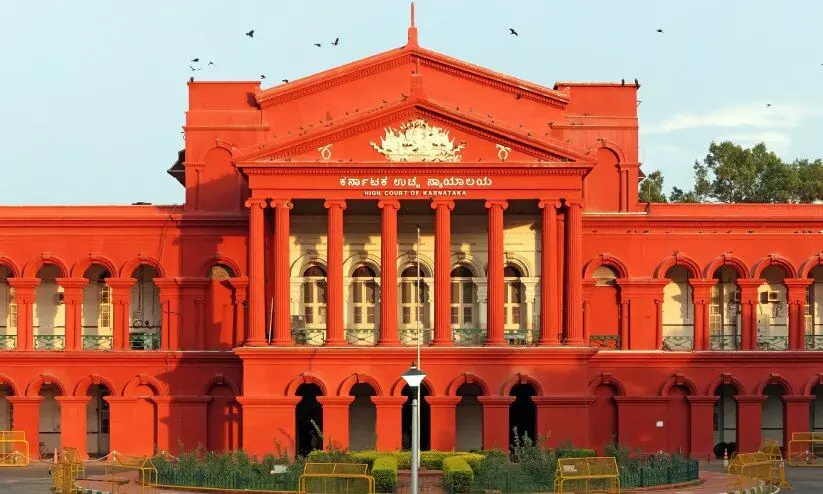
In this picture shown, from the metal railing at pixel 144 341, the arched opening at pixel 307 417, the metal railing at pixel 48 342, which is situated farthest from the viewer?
the metal railing at pixel 144 341

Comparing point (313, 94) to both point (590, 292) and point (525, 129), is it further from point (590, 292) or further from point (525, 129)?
point (590, 292)

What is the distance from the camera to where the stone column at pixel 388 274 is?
59.8 m

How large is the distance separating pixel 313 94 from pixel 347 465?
74.7ft

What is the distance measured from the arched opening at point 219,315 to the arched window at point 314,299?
3.23m

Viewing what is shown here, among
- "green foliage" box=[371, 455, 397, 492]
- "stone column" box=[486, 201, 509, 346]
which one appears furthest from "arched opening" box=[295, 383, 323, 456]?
"green foliage" box=[371, 455, 397, 492]

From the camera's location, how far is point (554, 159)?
5991 centimetres

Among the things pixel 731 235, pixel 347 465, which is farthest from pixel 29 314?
pixel 731 235

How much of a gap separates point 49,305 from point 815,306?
1233 inches

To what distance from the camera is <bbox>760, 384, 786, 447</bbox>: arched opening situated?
66.8 m

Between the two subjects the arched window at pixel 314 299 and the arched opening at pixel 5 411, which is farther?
the arched opening at pixel 5 411

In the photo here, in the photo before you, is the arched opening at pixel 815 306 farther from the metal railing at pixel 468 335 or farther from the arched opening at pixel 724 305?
the metal railing at pixel 468 335

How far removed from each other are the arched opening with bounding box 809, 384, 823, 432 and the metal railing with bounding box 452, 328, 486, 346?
14.6 metres

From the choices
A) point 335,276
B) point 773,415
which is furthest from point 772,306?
point 335,276

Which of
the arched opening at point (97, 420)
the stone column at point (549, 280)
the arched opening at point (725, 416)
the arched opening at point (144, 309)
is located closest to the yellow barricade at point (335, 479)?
the stone column at point (549, 280)
